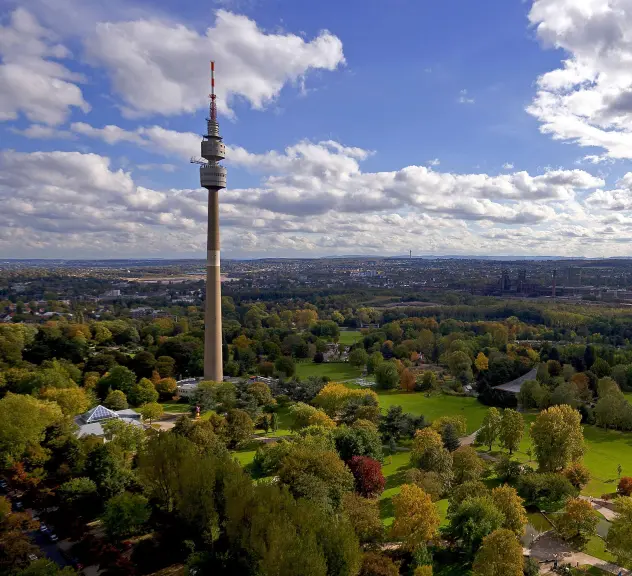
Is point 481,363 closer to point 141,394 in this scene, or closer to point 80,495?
point 141,394

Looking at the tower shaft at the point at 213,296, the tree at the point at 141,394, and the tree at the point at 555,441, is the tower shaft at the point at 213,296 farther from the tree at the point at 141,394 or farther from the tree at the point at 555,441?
the tree at the point at 555,441

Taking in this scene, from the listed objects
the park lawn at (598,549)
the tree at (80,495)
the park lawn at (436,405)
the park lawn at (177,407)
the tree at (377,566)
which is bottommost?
the park lawn at (177,407)

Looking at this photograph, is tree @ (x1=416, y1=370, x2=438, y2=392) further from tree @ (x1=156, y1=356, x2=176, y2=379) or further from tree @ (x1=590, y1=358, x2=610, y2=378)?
tree @ (x1=156, y1=356, x2=176, y2=379)

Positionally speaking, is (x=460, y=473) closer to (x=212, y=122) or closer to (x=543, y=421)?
(x=543, y=421)

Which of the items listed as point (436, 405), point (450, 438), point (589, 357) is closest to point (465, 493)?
point (450, 438)

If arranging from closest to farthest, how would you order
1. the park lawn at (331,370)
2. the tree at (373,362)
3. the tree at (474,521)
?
the tree at (474,521) < the tree at (373,362) < the park lawn at (331,370)

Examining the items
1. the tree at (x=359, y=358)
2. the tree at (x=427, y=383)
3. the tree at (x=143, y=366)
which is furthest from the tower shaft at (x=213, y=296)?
the tree at (x=427, y=383)

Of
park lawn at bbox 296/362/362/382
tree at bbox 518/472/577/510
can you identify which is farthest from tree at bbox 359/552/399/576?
park lawn at bbox 296/362/362/382
